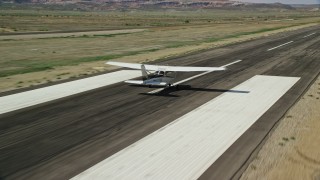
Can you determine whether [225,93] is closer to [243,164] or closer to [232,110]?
[232,110]

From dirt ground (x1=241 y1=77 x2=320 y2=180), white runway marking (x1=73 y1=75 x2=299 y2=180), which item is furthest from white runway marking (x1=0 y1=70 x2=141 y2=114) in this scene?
dirt ground (x1=241 y1=77 x2=320 y2=180)

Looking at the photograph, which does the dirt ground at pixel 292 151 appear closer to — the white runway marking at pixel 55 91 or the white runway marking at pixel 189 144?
the white runway marking at pixel 189 144

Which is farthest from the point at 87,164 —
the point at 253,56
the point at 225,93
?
the point at 253,56

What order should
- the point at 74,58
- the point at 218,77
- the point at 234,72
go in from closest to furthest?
the point at 218,77 < the point at 234,72 < the point at 74,58

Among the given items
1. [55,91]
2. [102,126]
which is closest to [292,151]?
[102,126]

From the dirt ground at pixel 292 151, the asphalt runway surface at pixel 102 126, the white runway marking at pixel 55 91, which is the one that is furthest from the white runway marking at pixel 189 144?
the white runway marking at pixel 55 91

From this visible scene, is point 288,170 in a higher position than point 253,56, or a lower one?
higher
